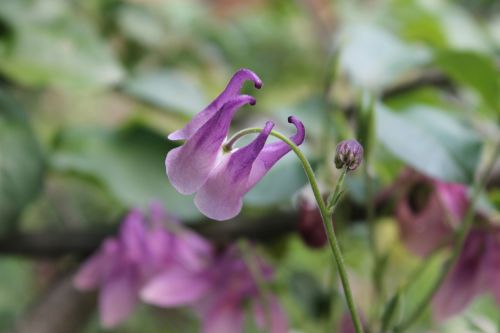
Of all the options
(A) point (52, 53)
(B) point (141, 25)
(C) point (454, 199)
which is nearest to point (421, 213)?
(C) point (454, 199)

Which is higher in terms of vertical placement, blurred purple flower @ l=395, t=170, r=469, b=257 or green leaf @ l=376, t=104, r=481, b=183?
green leaf @ l=376, t=104, r=481, b=183

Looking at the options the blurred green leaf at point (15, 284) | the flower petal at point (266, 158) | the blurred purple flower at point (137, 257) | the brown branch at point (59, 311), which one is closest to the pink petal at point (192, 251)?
the blurred purple flower at point (137, 257)

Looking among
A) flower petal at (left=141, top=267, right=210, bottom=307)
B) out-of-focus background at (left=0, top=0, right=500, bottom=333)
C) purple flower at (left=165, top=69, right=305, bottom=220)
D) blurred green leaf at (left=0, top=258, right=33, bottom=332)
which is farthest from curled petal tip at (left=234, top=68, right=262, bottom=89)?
blurred green leaf at (left=0, top=258, right=33, bottom=332)

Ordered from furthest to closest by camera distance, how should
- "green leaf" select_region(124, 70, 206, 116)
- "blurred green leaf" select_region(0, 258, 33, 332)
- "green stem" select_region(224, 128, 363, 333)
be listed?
"blurred green leaf" select_region(0, 258, 33, 332) → "green leaf" select_region(124, 70, 206, 116) → "green stem" select_region(224, 128, 363, 333)

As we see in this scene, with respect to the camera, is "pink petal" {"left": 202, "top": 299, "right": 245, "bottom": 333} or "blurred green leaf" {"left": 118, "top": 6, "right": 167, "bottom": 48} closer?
"pink petal" {"left": 202, "top": 299, "right": 245, "bottom": 333}

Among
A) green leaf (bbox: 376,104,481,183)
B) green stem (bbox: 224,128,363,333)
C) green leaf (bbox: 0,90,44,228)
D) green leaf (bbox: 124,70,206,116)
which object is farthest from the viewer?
green leaf (bbox: 124,70,206,116)

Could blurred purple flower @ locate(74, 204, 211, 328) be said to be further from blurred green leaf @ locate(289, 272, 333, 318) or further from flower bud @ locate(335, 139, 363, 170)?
flower bud @ locate(335, 139, 363, 170)

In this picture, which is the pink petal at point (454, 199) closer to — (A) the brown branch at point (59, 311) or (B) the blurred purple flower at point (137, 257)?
(B) the blurred purple flower at point (137, 257)

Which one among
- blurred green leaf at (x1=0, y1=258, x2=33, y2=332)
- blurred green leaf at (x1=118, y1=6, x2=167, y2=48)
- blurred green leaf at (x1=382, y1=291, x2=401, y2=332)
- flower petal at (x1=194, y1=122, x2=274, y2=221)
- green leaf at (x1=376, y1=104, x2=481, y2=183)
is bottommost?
blurred green leaf at (x1=0, y1=258, x2=33, y2=332)
